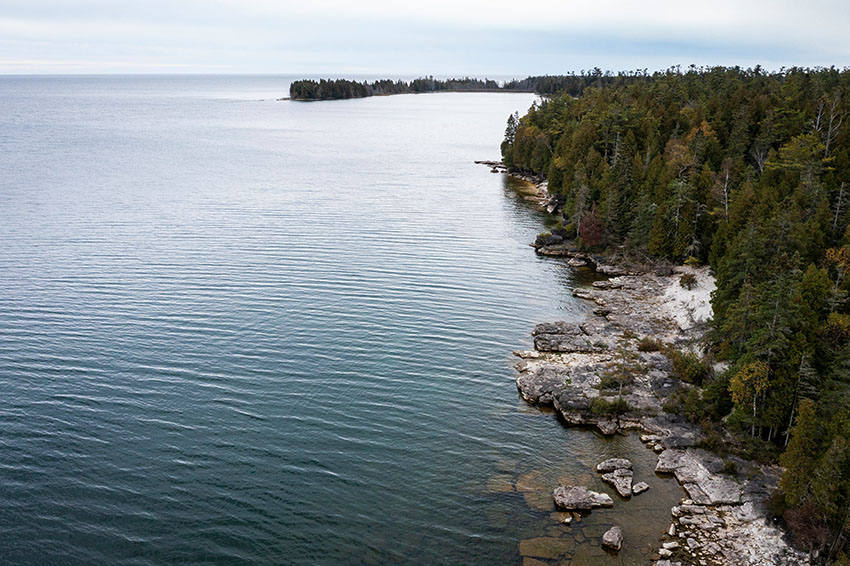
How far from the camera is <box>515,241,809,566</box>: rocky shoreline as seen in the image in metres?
32.8

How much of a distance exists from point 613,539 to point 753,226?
36357 millimetres

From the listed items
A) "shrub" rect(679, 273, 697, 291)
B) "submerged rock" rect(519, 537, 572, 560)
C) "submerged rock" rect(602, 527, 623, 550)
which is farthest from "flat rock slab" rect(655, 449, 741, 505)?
"shrub" rect(679, 273, 697, 291)

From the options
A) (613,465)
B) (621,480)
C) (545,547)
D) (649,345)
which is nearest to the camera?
(545,547)

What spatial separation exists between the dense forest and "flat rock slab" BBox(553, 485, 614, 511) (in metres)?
9.94

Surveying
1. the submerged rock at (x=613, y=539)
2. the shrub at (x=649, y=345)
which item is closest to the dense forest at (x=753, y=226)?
the shrub at (x=649, y=345)

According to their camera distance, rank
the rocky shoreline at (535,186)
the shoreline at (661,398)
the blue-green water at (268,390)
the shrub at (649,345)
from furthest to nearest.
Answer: the rocky shoreline at (535,186), the shrub at (649,345), the blue-green water at (268,390), the shoreline at (661,398)

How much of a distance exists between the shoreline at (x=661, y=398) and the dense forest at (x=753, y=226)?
2.08 meters

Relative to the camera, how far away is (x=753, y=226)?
54688 mm

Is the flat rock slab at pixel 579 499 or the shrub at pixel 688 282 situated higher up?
the shrub at pixel 688 282

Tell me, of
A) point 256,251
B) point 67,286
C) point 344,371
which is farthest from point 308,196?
point 344,371

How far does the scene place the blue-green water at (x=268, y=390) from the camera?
110 ft

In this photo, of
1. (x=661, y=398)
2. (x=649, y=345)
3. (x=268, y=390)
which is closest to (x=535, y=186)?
(x=649, y=345)

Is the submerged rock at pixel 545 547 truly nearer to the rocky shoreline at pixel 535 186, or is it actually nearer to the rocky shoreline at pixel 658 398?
the rocky shoreline at pixel 658 398

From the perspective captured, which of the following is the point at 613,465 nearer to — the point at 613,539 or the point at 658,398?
the point at 613,539
